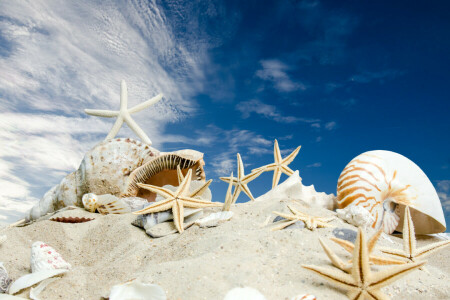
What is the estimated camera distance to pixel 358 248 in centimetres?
141

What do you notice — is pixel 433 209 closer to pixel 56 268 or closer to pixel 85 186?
pixel 56 268

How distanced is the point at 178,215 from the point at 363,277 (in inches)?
72.7

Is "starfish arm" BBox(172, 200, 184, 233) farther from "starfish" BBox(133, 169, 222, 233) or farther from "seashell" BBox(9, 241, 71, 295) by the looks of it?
"seashell" BBox(9, 241, 71, 295)

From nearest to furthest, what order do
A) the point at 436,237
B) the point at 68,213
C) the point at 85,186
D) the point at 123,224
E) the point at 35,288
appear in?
the point at 35,288, the point at 123,224, the point at 68,213, the point at 436,237, the point at 85,186

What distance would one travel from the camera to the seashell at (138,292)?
55.0 inches

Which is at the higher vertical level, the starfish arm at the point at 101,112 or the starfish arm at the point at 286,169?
the starfish arm at the point at 101,112

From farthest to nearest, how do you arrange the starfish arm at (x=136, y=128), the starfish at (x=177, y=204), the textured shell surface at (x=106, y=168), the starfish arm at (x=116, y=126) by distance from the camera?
the starfish arm at (x=116, y=126), the starfish arm at (x=136, y=128), the textured shell surface at (x=106, y=168), the starfish at (x=177, y=204)

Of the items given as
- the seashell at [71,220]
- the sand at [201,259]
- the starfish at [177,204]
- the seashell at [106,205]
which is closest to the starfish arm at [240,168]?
the sand at [201,259]

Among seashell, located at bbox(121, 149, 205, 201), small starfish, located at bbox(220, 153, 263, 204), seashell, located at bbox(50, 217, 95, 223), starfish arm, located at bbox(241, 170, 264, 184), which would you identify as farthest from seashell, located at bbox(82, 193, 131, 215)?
starfish arm, located at bbox(241, 170, 264, 184)

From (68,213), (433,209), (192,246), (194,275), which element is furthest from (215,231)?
(433,209)

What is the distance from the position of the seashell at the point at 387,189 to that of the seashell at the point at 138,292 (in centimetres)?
286

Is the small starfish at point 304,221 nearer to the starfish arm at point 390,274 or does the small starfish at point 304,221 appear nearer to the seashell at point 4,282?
the starfish arm at point 390,274

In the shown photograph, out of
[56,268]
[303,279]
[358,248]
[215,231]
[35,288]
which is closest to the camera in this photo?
[358,248]

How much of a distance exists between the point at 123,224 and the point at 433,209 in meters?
3.85
